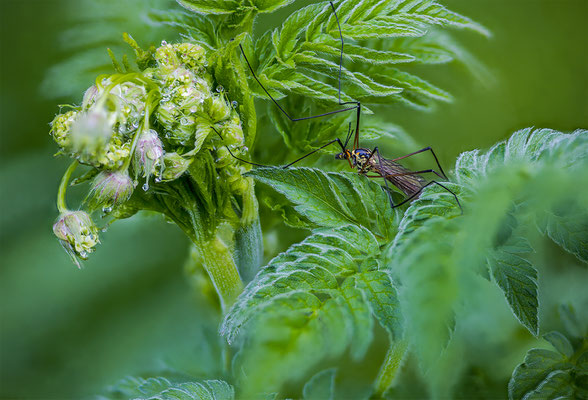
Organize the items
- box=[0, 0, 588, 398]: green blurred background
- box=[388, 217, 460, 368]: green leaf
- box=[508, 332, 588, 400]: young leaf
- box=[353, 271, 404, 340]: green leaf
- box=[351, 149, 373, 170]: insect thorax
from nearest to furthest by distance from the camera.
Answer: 1. box=[388, 217, 460, 368]: green leaf
2. box=[353, 271, 404, 340]: green leaf
3. box=[508, 332, 588, 400]: young leaf
4. box=[351, 149, 373, 170]: insect thorax
5. box=[0, 0, 588, 398]: green blurred background

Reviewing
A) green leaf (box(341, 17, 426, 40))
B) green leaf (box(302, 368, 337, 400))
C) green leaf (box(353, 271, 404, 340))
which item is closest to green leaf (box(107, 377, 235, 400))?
green leaf (box(302, 368, 337, 400))

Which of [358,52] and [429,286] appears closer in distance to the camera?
[429,286]

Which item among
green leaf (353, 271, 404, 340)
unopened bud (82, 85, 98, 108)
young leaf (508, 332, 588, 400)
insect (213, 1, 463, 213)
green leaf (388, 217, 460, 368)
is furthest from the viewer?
insect (213, 1, 463, 213)

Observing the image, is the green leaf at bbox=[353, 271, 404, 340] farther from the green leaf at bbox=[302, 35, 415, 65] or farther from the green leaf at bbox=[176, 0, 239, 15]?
the green leaf at bbox=[176, 0, 239, 15]

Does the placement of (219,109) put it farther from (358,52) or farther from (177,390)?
(177,390)

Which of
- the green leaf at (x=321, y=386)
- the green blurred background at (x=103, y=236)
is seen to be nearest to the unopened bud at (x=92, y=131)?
the green leaf at (x=321, y=386)

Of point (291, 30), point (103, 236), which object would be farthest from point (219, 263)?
point (103, 236)

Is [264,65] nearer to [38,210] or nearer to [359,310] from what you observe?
[359,310]
